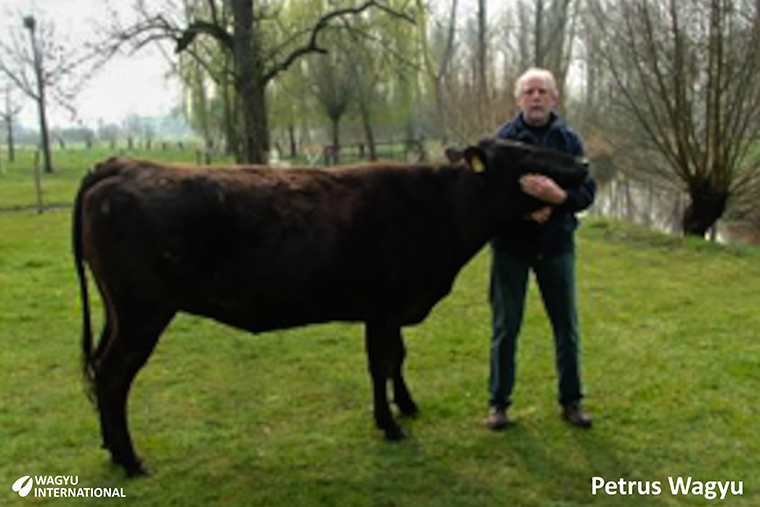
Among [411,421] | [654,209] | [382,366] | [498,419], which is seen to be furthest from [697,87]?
[382,366]

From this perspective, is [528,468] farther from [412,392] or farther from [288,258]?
[288,258]

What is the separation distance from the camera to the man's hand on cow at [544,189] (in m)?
4.80

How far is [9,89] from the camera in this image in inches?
1558

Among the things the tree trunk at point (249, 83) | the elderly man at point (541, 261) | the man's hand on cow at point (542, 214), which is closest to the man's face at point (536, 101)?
the elderly man at point (541, 261)

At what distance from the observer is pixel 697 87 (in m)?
14.1

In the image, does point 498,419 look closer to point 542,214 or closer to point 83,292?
point 542,214

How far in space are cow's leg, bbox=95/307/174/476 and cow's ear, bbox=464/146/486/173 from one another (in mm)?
2062

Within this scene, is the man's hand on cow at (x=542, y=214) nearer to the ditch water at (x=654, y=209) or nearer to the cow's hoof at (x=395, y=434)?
the cow's hoof at (x=395, y=434)

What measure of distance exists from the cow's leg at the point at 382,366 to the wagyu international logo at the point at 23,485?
2090 millimetres

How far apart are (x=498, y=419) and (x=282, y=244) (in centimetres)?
185

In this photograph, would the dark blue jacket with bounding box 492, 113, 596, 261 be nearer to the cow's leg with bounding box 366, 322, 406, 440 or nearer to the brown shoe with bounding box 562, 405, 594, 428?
the cow's leg with bounding box 366, 322, 406, 440

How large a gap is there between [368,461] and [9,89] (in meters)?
40.5

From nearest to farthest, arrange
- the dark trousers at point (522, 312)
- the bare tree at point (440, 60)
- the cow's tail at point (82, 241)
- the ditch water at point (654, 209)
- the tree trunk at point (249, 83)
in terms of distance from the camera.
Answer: the cow's tail at point (82, 241) → the dark trousers at point (522, 312) → the tree trunk at point (249, 83) → the ditch water at point (654, 209) → the bare tree at point (440, 60)

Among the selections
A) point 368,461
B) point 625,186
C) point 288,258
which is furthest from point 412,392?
point 625,186
